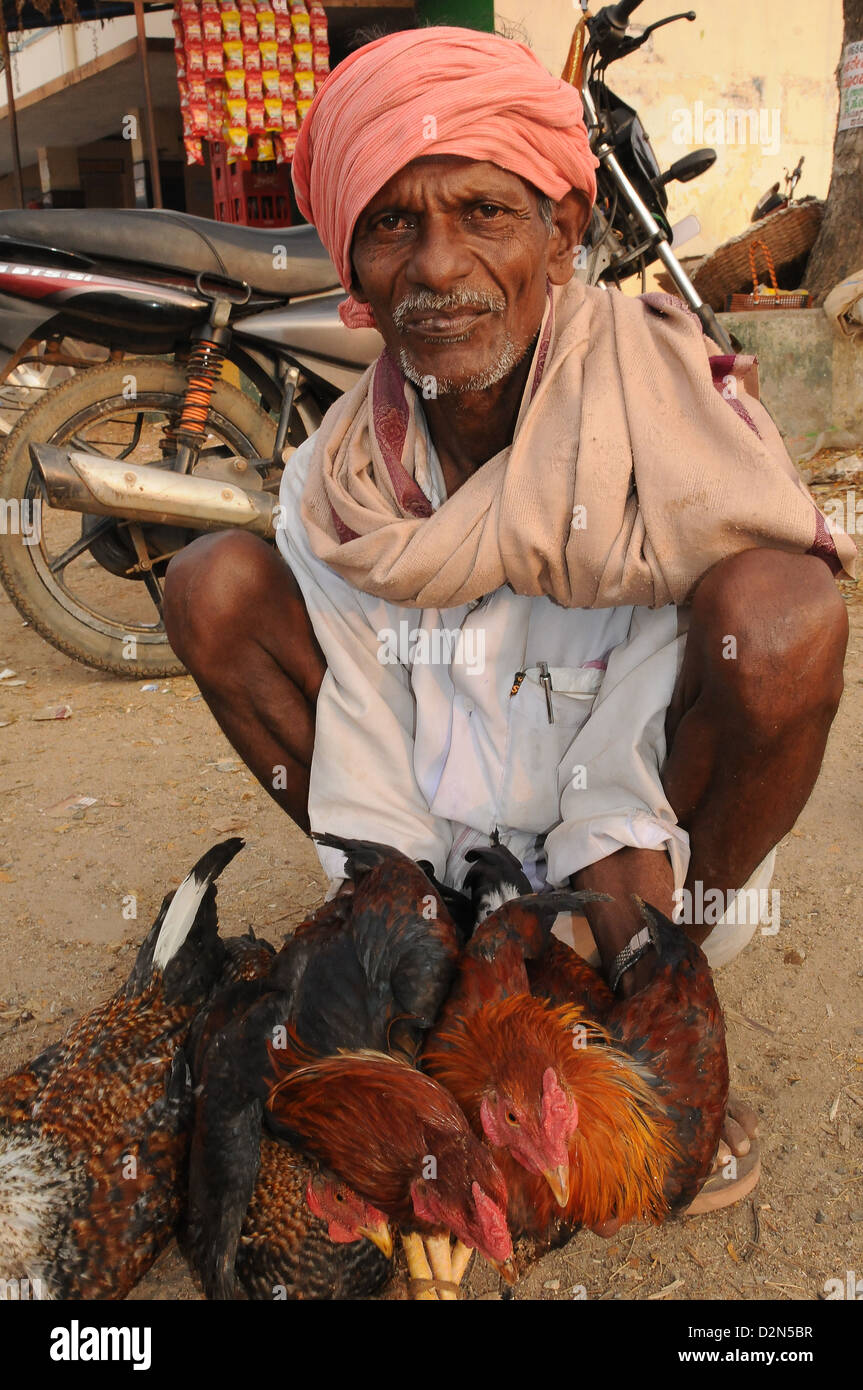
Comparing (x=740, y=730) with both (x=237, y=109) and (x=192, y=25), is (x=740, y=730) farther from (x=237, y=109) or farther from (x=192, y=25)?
(x=192, y=25)

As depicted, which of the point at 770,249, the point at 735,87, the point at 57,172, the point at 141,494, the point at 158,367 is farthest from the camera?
the point at 57,172

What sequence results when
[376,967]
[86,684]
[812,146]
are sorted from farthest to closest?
[812,146] < [86,684] < [376,967]

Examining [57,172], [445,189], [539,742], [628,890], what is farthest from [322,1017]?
[57,172]

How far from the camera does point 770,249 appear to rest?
23.2 feet

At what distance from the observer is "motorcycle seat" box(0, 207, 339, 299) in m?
4.12

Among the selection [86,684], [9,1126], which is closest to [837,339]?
[86,684]

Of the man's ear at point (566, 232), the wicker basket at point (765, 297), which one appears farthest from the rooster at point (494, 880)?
the wicker basket at point (765, 297)

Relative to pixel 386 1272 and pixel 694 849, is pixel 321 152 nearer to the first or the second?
pixel 694 849

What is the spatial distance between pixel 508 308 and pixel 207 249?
2548mm

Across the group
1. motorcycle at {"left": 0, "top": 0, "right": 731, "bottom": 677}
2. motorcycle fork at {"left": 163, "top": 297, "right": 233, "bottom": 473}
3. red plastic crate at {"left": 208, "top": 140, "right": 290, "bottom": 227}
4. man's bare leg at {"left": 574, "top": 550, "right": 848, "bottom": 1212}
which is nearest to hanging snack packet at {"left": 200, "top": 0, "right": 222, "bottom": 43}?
red plastic crate at {"left": 208, "top": 140, "right": 290, "bottom": 227}

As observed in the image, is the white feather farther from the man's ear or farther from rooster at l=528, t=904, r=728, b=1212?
the man's ear

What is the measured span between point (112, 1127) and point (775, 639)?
4.87 ft

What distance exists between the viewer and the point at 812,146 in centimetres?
972

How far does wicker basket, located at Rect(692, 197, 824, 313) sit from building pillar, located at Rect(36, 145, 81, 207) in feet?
32.9
